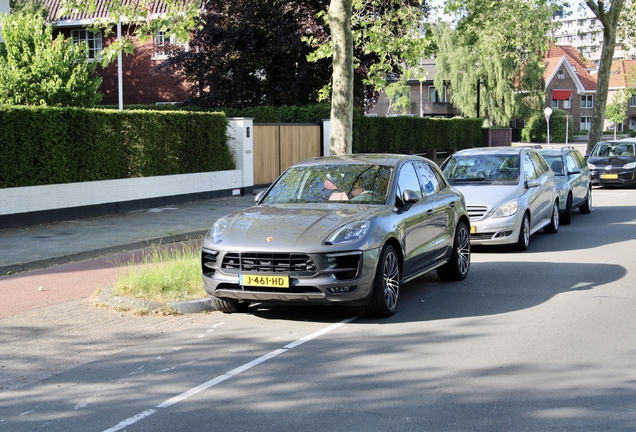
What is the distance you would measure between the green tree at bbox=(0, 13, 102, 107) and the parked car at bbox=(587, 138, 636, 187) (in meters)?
17.6

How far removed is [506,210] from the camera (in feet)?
42.5

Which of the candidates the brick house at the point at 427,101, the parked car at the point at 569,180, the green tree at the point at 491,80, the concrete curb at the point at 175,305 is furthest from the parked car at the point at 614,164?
the brick house at the point at 427,101

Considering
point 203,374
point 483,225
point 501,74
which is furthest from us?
point 501,74

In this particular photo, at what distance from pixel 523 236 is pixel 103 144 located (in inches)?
386

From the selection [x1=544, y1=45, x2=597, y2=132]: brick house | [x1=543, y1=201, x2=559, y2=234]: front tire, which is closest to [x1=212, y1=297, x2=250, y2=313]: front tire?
[x1=543, y1=201, x2=559, y2=234]: front tire

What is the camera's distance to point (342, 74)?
49.1 ft

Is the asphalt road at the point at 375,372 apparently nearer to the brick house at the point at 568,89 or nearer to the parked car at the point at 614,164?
the parked car at the point at 614,164

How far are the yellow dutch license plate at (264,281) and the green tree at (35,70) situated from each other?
2091cm

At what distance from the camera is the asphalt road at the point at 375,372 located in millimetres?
5297

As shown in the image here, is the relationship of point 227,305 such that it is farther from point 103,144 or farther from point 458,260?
point 103,144

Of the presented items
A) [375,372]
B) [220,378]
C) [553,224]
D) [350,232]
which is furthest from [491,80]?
[220,378]

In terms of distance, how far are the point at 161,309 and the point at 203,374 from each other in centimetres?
256

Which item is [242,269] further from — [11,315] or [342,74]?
[342,74]

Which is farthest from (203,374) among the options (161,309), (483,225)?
(483,225)
